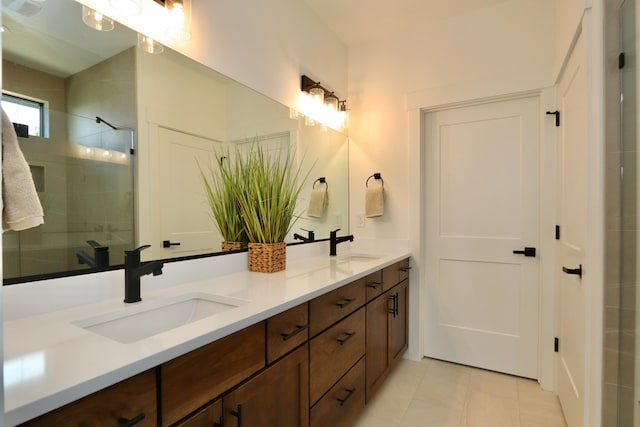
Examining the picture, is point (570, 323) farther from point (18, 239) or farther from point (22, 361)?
point (18, 239)

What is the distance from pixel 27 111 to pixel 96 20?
427 mm

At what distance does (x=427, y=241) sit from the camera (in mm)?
2656

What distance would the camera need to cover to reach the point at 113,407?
2.19ft

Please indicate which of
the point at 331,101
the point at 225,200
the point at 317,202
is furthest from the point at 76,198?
the point at 331,101

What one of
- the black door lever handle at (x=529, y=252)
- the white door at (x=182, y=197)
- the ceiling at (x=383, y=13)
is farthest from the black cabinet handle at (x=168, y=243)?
Answer: the black door lever handle at (x=529, y=252)

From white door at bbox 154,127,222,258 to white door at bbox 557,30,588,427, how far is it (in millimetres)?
1708

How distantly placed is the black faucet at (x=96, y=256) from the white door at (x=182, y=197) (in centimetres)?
22

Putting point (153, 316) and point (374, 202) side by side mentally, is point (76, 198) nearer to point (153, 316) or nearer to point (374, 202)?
point (153, 316)

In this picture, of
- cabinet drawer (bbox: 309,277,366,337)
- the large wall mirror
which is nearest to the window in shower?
the large wall mirror

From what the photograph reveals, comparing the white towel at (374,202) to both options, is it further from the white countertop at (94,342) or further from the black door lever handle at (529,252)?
the white countertop at (94,342)

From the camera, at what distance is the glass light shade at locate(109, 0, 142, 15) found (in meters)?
1.22

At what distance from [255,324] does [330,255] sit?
141cm

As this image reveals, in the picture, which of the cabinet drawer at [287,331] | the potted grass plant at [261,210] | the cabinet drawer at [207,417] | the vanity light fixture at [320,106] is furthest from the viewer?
the vanity light fixture at [320,106]

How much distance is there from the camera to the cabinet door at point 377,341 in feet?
6.11
